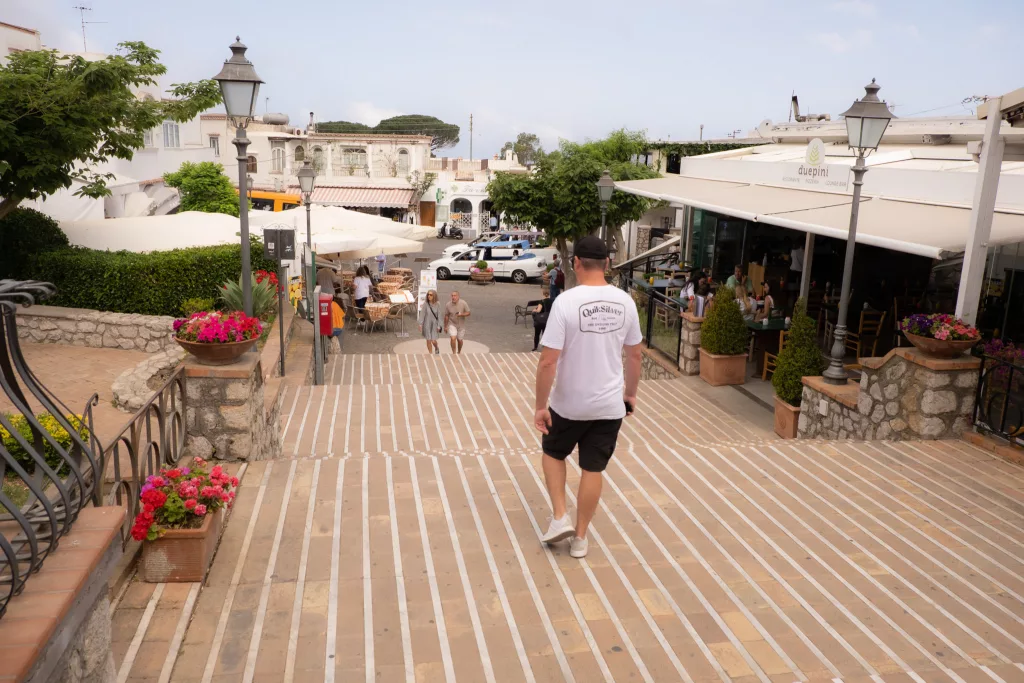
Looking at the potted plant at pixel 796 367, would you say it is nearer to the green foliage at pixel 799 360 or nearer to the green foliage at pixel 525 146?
the green foliage at pixel 799 360

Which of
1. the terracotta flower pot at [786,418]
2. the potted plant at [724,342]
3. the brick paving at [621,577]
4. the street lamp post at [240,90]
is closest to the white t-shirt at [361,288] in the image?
the potted plant at [724,342]

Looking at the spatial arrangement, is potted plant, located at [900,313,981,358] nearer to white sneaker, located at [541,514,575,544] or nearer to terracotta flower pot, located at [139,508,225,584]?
white sneaker, located at [541,514,575,544]

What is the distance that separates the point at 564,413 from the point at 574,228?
22.5 meters

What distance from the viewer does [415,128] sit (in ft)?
350

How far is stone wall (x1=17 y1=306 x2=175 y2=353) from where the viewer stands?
466 inches

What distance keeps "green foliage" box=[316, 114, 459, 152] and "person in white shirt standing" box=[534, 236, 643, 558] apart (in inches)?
3952

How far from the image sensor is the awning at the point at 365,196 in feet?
150

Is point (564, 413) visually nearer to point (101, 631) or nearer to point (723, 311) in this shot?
point (101, 631)

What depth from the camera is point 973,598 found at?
3875 millimetres

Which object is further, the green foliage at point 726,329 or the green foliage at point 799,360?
the green foliage at point 726,329

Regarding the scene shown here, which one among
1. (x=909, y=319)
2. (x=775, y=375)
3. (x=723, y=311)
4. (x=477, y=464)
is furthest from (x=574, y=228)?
(x=477, y=464)

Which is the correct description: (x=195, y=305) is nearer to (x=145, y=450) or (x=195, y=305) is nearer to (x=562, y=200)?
(x=145, y=450)

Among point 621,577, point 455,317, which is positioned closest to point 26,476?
point 621,577

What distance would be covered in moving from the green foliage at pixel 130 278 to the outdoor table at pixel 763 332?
26.5 feet
